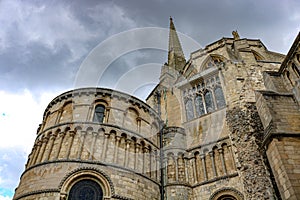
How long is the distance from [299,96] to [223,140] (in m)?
4.97

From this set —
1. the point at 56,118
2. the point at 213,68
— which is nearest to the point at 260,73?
the point at 213,68

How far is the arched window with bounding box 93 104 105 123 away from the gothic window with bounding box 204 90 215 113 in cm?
737

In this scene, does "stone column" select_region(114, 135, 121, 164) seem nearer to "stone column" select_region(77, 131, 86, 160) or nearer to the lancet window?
"stone column" select_region(77, 131, 86, 160)

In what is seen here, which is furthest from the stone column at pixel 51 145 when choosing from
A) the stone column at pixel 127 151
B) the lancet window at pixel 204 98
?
the lancet window at pixel 204 98

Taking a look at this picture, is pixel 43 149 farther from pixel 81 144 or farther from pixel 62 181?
pixel 62 181

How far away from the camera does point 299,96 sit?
953 centimetres

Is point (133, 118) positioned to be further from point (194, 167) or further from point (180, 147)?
point (194, 167)


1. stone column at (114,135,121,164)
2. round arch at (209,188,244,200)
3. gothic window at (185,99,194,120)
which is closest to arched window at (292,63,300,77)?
round arch at (209,188,244,200)

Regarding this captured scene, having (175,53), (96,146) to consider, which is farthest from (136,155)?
(175,53)

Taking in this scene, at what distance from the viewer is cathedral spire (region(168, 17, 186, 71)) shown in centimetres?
2470

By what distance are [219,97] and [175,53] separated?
1226cm

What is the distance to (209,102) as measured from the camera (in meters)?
16.5

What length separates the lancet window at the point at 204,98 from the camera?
16.0 meters

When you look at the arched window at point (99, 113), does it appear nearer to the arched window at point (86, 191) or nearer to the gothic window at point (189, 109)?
the arched window at point (86, 191)
